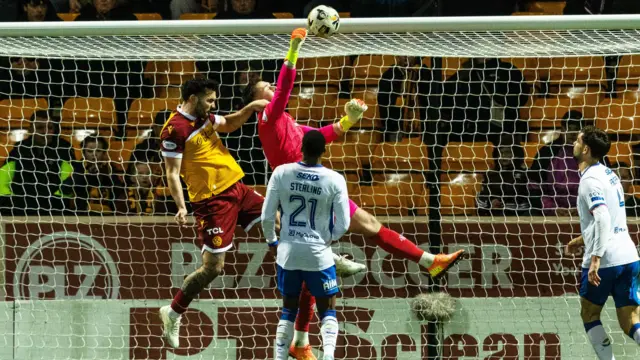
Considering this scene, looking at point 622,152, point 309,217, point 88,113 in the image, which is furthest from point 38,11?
point 622,152

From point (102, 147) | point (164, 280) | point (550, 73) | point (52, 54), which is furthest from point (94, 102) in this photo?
point (550, 73)

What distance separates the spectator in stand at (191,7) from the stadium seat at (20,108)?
1.43 meters

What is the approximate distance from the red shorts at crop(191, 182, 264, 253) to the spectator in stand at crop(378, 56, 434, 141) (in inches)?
62.4

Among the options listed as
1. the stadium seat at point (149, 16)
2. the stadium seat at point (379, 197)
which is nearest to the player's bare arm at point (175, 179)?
the stadium seat at point (379, 197)

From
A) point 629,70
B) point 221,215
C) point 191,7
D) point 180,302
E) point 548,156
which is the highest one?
point 191,7

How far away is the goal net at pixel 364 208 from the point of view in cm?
854

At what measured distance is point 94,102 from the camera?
9250 millimetres

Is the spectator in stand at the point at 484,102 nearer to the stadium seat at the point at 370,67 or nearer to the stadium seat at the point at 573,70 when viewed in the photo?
the stadium seat at the point at 573,70

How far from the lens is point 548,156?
8.77m

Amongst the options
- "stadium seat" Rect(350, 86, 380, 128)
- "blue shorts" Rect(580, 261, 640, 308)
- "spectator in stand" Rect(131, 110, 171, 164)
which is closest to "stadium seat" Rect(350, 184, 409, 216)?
"stadium seat" Rect(350, 86, 380, 128)

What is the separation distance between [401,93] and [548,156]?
1303mm

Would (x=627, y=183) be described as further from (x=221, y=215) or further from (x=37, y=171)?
(x=37, y=171)

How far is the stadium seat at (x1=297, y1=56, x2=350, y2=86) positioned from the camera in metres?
9.26

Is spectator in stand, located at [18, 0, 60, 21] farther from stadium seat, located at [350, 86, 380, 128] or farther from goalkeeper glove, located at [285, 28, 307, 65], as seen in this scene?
goalkeeper glove, located at [285, 28, 307, 65]
